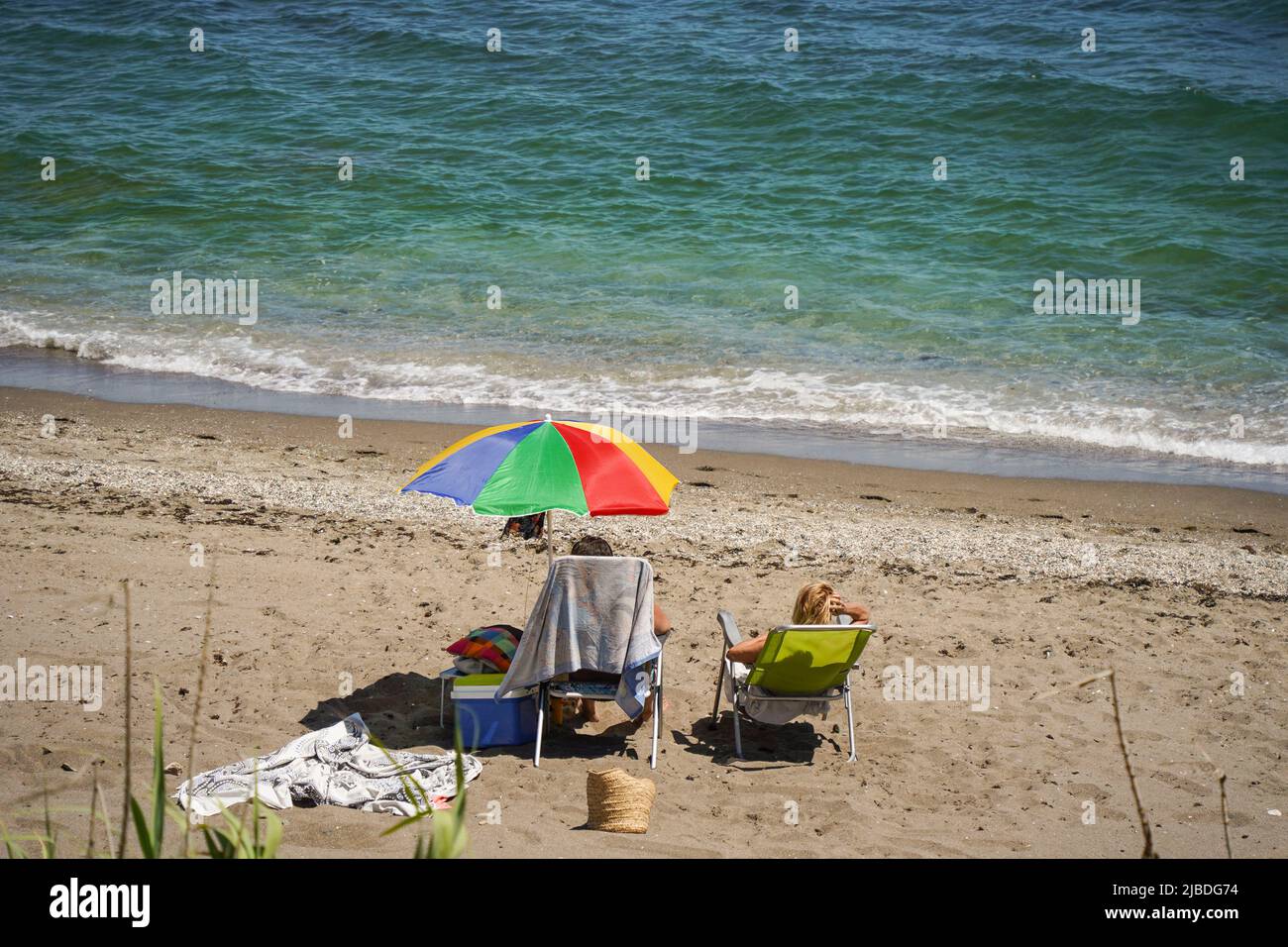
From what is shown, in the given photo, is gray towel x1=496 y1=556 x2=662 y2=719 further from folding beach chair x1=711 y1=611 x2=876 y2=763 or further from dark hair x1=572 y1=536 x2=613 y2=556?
folding beach chair x1=711 y1=611 x2=876 y2=763

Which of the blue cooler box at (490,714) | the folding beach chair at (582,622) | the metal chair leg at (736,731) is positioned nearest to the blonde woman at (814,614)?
the metal chair leg at (736,731)

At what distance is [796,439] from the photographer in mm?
10922

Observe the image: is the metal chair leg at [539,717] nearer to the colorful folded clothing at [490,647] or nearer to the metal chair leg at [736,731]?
the colorful folded clothing at [490,647]

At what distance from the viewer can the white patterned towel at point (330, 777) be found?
193 inches

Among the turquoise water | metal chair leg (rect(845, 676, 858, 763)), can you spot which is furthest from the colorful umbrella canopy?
the turquoise water

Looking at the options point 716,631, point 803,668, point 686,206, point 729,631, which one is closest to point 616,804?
point 803,668

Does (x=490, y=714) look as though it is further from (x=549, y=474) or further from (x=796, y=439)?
(x=796, y=439)

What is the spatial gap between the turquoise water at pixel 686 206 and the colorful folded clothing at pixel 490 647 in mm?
5751

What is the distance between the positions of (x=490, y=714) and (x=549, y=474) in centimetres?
126

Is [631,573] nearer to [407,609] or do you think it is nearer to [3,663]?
[407,609]

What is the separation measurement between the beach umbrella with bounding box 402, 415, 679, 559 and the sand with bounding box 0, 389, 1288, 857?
1.28 m

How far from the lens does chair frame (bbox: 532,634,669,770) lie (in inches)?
222

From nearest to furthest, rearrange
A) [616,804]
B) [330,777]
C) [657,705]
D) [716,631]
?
[616,804] < [330,777] < [657,705] < [716,631]
